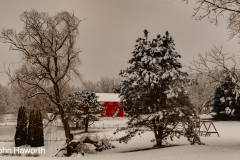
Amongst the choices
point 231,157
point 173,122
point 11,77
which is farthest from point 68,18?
point 231,157

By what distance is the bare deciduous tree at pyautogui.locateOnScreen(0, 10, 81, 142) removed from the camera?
14.7 meters

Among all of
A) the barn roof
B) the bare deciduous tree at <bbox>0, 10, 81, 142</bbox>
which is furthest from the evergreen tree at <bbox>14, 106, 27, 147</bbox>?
the barn roof

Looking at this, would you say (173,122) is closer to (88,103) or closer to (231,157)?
(231,157)

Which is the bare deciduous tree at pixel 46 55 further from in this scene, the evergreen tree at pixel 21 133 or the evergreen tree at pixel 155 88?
the evergreen tree at pixel 21 133

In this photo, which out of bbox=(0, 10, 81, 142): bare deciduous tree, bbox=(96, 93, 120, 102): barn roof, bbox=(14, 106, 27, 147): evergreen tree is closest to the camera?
bbox=(0, 10, 81, 142): bare deciduous tree

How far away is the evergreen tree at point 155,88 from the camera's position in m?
16.1

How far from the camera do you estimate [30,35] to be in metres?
14.9

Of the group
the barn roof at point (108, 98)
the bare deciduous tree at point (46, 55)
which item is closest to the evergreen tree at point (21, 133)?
the bare deciduous tree at point (46, 55)

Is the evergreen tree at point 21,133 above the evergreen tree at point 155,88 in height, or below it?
below

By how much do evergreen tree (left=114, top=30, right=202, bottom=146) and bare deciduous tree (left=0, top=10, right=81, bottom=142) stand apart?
382 centimetres

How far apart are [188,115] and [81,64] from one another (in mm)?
7365

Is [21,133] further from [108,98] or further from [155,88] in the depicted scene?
[108,98]

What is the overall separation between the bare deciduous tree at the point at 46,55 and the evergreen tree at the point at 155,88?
3.82 m

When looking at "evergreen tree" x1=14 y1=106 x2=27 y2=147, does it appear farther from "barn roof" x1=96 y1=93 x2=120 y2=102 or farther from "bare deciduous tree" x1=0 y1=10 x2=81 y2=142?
"barn roof" x1=96 y1=93 x2=120 y2=102
